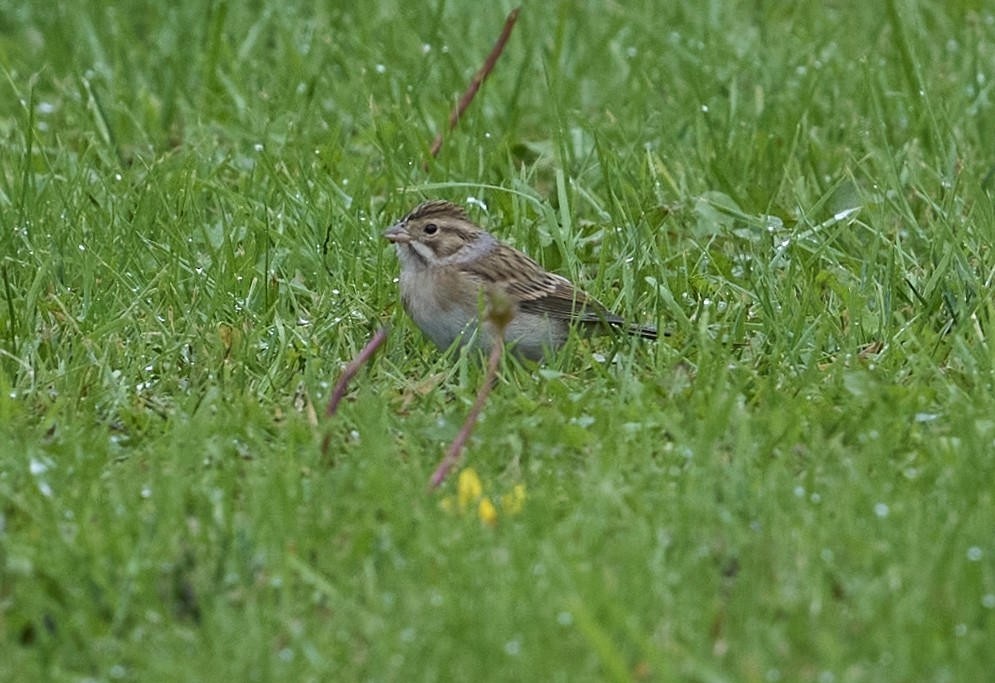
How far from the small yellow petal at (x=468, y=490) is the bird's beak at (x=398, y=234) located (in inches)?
81.8

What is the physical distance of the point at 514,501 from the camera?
4.70 m

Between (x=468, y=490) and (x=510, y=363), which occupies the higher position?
(x=468, y=490)

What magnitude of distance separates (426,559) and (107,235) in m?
3.03

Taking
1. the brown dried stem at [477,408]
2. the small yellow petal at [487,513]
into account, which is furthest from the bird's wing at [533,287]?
the small yellow petal at [487,513]

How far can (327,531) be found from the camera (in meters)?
4.53

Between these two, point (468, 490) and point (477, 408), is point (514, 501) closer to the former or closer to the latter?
point (468, 490)

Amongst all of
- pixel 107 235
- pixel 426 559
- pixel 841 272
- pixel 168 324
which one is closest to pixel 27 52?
pixel 107 235

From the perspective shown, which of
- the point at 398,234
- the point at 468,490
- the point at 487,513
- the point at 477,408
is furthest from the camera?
the point at 398,234

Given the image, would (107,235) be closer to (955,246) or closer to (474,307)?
(474,307)

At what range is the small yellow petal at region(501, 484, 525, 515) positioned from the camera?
4.66 m

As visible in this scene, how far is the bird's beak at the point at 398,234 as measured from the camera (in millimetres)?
6773

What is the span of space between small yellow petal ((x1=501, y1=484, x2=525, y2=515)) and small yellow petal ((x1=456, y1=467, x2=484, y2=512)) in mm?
69

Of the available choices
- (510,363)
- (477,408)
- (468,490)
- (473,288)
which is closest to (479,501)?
(468,490)

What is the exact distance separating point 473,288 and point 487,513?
79.8 inches
